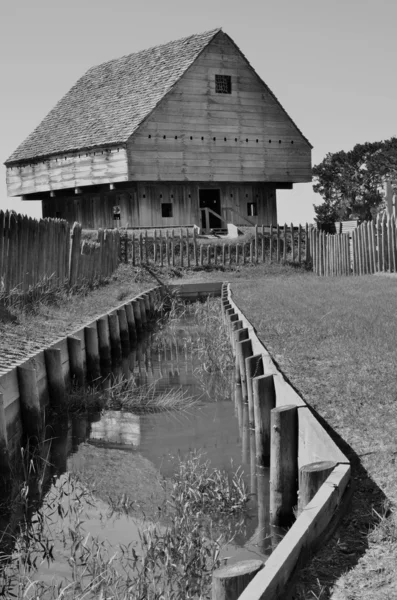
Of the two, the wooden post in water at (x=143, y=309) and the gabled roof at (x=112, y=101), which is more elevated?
the gabled roof at (x=112, y=101)

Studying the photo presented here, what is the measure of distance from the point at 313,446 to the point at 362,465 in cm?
41

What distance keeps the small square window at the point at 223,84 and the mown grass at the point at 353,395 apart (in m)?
21.9

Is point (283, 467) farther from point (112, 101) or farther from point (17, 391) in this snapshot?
point (112, 101)

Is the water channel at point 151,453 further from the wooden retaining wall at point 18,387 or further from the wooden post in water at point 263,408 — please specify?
the wooden retaining wall at point 18,387

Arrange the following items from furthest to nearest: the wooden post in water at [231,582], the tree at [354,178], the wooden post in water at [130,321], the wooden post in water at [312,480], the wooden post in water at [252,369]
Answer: the tree at [354,178]
the wooden post in water at [130,321]
the wooden post in water at [252,369]
the wooden post in water at [312,480]
the wooden post in water at [231,582]

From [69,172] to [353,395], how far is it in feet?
107

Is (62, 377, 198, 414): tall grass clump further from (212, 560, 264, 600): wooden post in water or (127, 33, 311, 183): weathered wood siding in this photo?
(127, 33, 311, 183): weathered wood siding

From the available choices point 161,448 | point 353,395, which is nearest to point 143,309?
A: point 161,448

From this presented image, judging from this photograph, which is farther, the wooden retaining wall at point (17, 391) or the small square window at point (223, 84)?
the small square window at point (223, 84)

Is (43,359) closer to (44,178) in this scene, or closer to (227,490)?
(227,490)

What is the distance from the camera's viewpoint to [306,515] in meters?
4.67

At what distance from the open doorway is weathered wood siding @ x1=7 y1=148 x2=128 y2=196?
18.4 ft

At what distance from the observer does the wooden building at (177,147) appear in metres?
36.6

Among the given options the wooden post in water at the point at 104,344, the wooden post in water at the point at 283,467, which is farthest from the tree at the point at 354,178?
the wooden post in water at the point at 283,467
